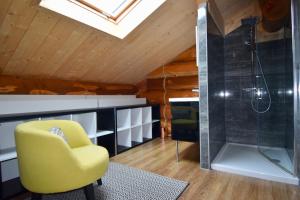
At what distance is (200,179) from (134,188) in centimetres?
70

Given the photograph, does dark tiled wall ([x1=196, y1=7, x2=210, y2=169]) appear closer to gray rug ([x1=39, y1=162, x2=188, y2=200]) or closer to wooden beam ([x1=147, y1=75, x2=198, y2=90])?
gray rug ([x1=39, y1=162, x2=188, y2=200])

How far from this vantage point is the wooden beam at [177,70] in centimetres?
364

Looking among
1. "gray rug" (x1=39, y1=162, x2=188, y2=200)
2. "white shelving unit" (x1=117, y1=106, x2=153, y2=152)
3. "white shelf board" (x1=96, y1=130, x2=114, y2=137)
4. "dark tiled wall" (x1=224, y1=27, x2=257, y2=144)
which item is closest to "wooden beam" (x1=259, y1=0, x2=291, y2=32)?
"dark tiled wall" (x1=224, y1=27, x2=257, y2=144)

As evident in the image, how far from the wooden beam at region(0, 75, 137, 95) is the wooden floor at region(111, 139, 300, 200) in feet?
3.89

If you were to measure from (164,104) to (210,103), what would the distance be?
5.87 feet

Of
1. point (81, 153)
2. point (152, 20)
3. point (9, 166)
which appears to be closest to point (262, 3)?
point (152, 20)

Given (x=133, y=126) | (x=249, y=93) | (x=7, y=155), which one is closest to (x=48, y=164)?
(x=7, y=155)

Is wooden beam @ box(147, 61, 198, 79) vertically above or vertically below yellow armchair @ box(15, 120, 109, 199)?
above

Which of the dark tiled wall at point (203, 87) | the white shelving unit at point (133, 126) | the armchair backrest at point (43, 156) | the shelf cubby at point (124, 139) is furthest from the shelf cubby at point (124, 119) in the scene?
the armchair backrest at point (43, 156)

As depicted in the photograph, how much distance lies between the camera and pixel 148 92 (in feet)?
13.8

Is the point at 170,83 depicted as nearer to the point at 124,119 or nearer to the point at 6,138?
the point at 124,119

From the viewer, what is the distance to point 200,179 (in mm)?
2016

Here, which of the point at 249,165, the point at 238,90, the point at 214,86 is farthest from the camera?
the point at 238,90

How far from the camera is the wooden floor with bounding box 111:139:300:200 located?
170cm
